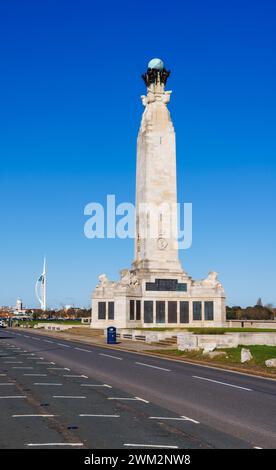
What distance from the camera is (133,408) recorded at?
51.1ft

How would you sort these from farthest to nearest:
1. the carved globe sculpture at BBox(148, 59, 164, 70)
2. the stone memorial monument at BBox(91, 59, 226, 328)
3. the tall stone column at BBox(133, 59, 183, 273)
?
the carved globe sculpture at BBox(148, 59, 164, 70)
the tall stone column at BBox(133, 59, 183, 273)
the stone memorial monument at BBox(91, 59, 226, 328)

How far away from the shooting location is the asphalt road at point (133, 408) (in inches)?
452

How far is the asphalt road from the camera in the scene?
452 inches

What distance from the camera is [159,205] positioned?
6344 cm

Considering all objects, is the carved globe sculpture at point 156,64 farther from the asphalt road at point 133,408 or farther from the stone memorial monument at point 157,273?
the asphalt road at point 133,408

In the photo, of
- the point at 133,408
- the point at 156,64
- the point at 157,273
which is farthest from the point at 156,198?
the point at 133,408

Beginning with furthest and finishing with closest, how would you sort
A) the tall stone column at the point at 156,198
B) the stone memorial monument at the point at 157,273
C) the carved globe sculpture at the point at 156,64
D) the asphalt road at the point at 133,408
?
the carved globe sculpture at the point at 156,64, the tall stone column at the point at 156,198, the stone memorial monument at the point at 157,273, the asphalt road at the point at 133,408

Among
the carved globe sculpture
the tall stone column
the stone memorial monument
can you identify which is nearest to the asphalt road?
the stone memorial monument

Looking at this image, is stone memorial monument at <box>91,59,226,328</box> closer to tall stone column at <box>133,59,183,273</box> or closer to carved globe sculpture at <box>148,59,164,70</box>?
tall stone column at <box>133,59,183,273</box>

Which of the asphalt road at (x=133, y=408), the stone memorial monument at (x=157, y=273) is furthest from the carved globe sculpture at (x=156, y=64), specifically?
the asphalt road at (x=133, y=408)

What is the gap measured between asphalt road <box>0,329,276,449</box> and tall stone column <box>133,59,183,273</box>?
3624 cm

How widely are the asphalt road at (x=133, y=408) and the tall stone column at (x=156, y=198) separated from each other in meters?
36.2
